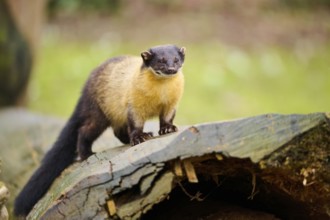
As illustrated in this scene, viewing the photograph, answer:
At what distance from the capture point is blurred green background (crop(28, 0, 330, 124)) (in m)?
10.2

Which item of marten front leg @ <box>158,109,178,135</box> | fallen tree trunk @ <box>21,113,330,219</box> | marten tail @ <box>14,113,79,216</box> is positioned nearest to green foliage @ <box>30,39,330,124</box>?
marten tail @ <box>14,113,79,216</box>

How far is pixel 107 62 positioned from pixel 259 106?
16.6 feet

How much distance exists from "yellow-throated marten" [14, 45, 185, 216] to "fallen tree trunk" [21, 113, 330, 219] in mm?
1156

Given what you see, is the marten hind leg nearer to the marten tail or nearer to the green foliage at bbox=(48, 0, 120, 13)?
the marten tail

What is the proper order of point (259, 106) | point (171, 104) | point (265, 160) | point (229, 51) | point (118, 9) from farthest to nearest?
1. point (118, 9)
2. point (229, 51)
3. point (259, 106)
4. point (171, 104)
5. point (265, 160)

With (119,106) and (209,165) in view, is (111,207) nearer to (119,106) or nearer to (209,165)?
(209,165)

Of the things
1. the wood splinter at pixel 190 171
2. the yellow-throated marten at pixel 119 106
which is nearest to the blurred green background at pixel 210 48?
the yellow-throated marten at pixel 119 106

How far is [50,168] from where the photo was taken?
490 centimetres

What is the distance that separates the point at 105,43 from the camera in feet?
39.5

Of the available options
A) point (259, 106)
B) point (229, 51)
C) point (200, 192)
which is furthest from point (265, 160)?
point (229, 51)

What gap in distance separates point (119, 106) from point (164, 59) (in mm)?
572

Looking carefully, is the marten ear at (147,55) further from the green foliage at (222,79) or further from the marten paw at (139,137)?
the green foliage at (222,79)

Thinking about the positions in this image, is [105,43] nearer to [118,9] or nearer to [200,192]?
[118,9]

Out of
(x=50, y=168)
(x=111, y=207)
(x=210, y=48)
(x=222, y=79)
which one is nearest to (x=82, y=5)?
(x=210, y=48)
